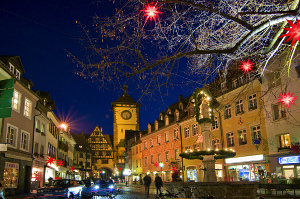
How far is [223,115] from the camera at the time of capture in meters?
31.2

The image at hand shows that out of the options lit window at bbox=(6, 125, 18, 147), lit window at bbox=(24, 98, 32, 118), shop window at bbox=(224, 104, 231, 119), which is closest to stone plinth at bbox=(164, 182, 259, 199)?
lit window at bbox=(6, 125, 18, 147)

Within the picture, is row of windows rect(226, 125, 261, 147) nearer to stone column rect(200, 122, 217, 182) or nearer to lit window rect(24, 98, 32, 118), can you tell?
stone column rect(200, 122, 217, 182)

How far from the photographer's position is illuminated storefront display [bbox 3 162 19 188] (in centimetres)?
2111

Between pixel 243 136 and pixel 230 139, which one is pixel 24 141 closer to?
pixel 230 139

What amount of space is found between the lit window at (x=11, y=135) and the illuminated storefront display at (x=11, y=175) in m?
1.60

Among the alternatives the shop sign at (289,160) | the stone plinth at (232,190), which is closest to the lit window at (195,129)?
the shop sign at (289,160)

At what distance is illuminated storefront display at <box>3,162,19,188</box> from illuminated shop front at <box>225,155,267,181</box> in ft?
59.9

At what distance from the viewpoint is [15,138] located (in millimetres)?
22969

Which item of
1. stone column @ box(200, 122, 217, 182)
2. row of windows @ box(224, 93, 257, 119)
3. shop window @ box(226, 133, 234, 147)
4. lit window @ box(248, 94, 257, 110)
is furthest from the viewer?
shop window @ box(226, 133, 234, 147)

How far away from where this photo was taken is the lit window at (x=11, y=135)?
21.5 metres

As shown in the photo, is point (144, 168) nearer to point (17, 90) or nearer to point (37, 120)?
point (37, 120)

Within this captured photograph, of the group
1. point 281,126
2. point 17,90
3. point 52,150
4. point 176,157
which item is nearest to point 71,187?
point 17,90

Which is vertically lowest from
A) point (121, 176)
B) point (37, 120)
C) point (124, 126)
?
point (121, 176)

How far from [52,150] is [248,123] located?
24984mm
